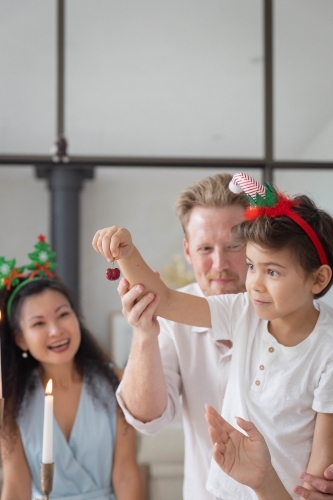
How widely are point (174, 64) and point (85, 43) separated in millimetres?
486

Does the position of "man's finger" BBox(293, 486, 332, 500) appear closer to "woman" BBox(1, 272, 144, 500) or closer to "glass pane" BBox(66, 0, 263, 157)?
A: "woman" BBox(1, 272, 144, 500)

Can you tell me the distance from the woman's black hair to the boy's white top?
3.20 ft

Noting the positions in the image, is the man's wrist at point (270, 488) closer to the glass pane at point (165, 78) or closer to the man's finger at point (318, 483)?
the man's finger at point (318, 483)

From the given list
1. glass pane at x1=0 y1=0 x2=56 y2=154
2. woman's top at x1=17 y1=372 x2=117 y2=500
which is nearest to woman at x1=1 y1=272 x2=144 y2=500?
woman's top at x1=17 y1=372 x2=117 y2=500

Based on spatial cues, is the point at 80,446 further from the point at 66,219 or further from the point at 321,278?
the point at 66,219

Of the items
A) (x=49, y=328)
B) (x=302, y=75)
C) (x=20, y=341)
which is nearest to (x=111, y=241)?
(x=49, y=328)

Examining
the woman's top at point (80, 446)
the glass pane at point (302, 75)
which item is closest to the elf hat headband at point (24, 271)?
the woman's top at point (80, 446)

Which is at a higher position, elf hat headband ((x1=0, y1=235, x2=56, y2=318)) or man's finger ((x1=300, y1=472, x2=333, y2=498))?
elf hat headband ((x1=0, y1=235, x2=56, y2=318))

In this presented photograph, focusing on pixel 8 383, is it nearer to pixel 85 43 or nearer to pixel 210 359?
pixel 210 359

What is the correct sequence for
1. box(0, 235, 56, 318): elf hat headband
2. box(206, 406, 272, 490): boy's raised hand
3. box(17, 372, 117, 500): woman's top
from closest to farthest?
box(206, 406, 272, 490): boy's raised hand, box(17, 372, 117, 500): woman's top, box(0, 235, 56, 318): elf hat headband

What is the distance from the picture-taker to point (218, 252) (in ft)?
5.98

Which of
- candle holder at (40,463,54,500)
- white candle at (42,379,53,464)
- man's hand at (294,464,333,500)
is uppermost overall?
white candle at (42,379,53,464)

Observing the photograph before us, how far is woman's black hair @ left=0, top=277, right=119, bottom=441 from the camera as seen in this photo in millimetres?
2340

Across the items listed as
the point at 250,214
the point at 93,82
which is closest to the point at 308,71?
the point at 93,82
